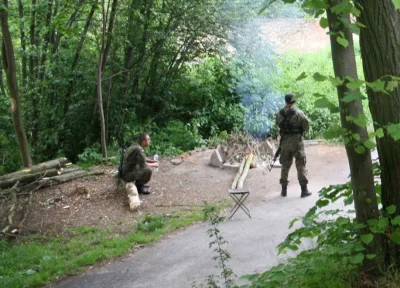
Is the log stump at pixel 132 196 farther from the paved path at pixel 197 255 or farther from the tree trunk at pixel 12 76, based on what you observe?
the tree trunk at pixel 12 76

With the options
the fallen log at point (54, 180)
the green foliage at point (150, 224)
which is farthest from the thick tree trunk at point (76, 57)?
the green foliage at point (150, 224)

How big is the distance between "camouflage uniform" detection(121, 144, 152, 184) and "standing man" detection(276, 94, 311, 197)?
10.1 feet

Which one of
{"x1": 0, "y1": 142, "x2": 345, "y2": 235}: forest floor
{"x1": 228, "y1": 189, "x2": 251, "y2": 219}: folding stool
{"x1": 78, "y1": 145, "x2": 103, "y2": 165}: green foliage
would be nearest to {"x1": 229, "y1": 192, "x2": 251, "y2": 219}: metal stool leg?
{"x1": 228, "y1": 189, "x2": 251, "y2": 219}: folding stool

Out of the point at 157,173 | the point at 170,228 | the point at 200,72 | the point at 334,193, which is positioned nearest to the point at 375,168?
the point at 334,193

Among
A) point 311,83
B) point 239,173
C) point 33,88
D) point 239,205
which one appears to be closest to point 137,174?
point 239,173

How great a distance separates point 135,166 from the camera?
11.0 meters

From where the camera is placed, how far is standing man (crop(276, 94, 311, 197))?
31.1ft

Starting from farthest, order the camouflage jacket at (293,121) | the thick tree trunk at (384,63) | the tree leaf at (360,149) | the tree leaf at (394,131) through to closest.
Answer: the camouflage jacket at (293,121) < the thick tree trunk at (384,63) < the tree leaf at (360,149) < the tree leaf at (394,131)

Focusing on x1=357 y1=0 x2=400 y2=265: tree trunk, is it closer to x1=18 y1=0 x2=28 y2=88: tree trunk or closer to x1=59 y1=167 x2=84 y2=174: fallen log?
x1=59 y1=167 x2=84 y2=174: fallen log

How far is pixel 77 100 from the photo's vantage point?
1584 centimetres

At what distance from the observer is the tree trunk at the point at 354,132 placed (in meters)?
3.39

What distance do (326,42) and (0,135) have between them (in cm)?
1702

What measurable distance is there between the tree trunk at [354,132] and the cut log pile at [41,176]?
28.7ft

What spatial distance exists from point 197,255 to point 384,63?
469 centimetres
